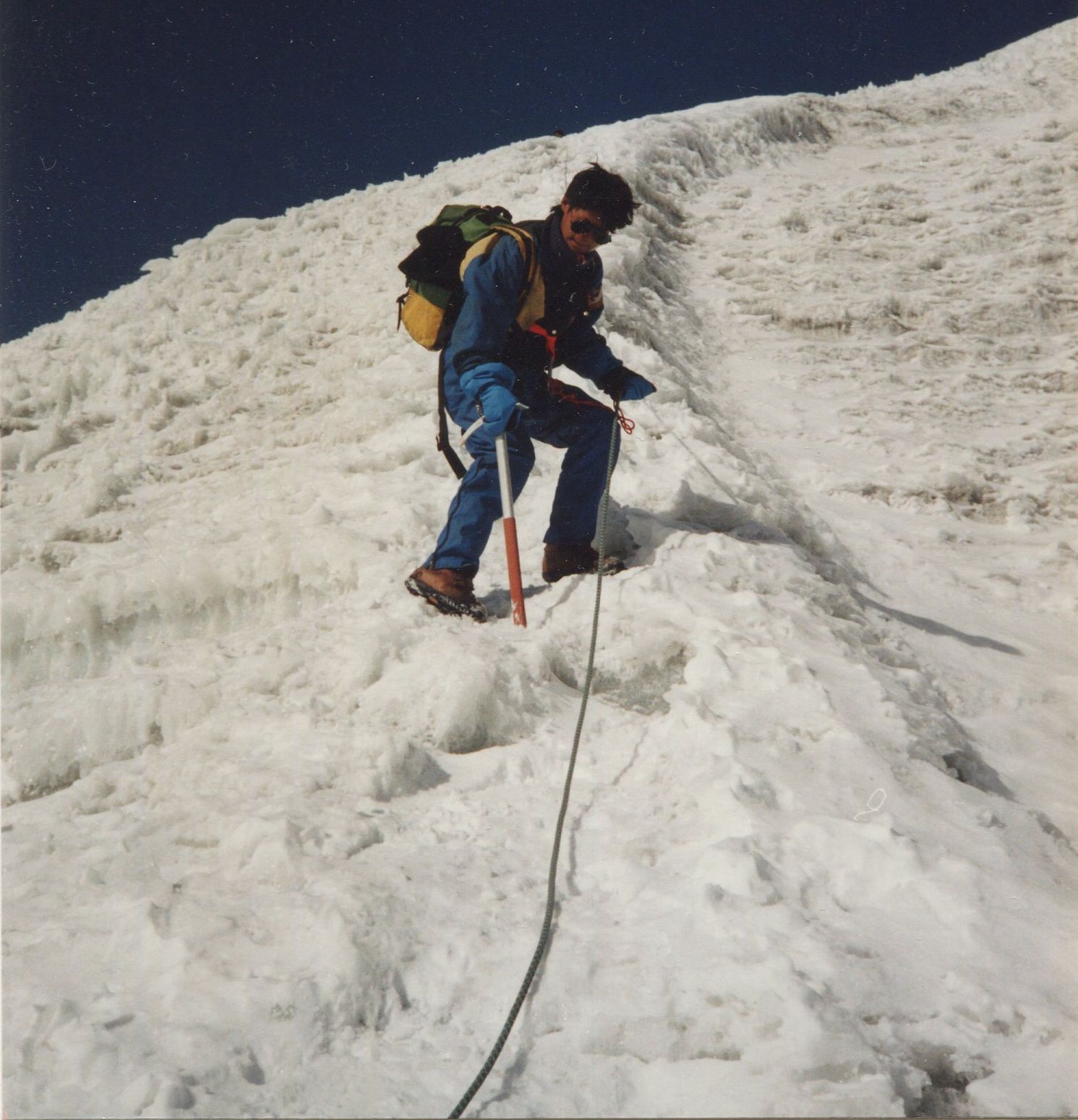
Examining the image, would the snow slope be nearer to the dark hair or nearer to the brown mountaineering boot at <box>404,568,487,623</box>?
the brown mountaineering boot at <box>404,568,487,623</box>

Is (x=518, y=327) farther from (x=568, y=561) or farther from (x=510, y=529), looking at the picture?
(x=568, y=561)

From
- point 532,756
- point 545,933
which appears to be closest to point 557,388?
point 532,756

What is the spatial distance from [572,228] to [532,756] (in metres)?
2.13

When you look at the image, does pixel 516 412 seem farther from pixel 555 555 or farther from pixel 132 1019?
pixel 132 1019

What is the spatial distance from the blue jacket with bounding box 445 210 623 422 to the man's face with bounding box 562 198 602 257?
29 millimetres

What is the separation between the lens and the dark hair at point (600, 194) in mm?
3293

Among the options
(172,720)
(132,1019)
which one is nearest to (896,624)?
(172,720)

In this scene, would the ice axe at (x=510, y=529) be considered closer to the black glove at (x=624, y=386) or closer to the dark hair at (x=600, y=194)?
the black glove at (x=624, y=386)

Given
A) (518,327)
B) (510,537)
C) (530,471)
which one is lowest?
(510,537)

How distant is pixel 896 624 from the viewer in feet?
13.3

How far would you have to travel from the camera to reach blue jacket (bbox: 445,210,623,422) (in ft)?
10.5

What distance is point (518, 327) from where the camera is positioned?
352cm

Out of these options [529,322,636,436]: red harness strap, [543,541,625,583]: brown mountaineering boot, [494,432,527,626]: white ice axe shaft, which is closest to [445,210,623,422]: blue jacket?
[529,322,636,436]: red harness strap

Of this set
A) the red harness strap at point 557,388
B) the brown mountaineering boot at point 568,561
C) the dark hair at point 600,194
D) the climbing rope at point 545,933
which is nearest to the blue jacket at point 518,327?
the red harness strap at point 557,388
